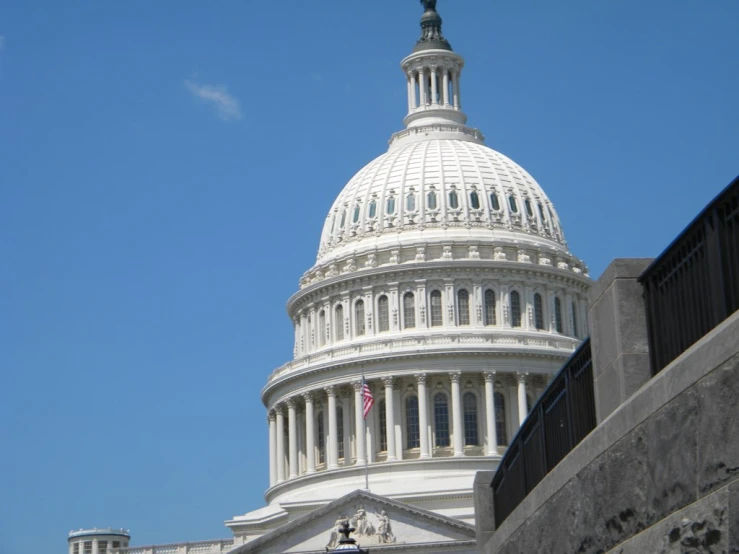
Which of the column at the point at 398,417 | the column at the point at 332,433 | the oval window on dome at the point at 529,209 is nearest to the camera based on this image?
the column at the point at 398,417

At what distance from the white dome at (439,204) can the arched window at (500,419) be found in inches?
431

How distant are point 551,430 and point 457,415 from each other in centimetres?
7836

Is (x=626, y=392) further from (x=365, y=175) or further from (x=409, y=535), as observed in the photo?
(x=365, y=175)

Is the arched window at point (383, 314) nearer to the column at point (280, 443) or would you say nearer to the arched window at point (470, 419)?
the arched window at point (470, 419)

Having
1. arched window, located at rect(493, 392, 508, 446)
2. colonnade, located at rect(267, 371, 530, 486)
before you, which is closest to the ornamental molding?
colonnade, located at rect(267, 371, 530, 486)

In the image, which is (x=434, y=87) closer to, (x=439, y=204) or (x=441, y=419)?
(x=439, y=204)

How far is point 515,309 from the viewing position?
10262cm

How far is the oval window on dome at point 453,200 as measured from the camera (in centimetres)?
10506

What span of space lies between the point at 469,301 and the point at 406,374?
23.2 ft

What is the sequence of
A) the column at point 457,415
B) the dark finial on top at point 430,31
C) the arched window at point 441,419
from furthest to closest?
1. the dark finial on top at point 430,31
2. the arched window at point 441,419
3. the column at point 457,415

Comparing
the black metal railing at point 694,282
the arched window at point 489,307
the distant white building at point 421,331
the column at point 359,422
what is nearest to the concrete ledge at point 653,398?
the black metal railing at point 694,282

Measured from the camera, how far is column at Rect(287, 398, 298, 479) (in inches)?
4021

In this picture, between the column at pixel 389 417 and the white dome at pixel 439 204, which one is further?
the white dome at pixel 439 204

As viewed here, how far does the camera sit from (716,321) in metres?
12.0
